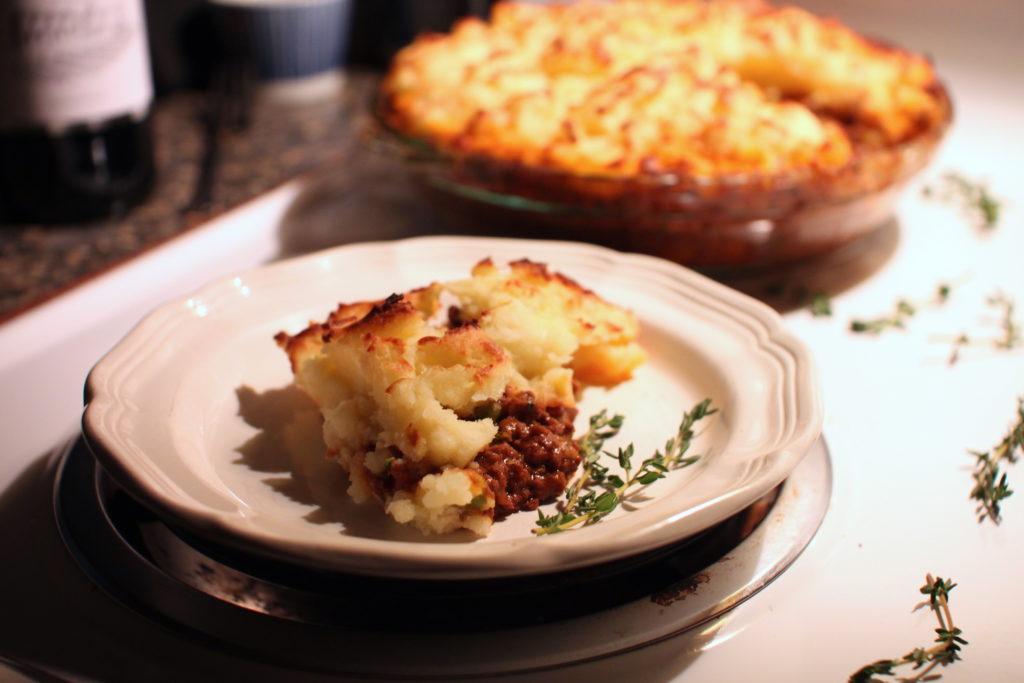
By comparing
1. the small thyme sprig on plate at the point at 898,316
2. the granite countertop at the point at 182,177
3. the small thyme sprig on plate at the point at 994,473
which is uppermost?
the small thyme sprig on plate at the point at 994,473

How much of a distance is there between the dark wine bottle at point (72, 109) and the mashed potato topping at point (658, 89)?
0.38m

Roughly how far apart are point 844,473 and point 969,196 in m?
0.96

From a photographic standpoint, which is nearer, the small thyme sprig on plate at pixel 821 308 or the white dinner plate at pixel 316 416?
the white dinner plate at pixel 316 416

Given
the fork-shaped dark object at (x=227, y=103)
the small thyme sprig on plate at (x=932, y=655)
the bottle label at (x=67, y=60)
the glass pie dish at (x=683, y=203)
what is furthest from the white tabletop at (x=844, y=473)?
the fork-shaped dark object at (x=227, y=103)

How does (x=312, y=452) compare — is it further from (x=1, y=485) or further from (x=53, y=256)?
(x=53, y=256)

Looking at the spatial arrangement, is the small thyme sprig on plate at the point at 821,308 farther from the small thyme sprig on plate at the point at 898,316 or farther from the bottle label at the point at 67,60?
the bottle label at the point at 67,60

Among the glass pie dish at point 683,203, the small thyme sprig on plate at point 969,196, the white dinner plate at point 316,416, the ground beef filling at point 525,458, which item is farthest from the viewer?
the small thyme sprig on plate at point 969,196

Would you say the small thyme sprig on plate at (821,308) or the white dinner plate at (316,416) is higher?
the white dinner plate at (316,416)

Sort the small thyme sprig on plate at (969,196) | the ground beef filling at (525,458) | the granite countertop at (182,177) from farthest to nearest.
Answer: the small thyme sprig on plate at (969,196), the granite countertop at (182,177), the ground beef filling at (525,458)

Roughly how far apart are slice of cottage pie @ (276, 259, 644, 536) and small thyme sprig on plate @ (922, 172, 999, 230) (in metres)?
0.97

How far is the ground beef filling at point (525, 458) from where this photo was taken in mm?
704

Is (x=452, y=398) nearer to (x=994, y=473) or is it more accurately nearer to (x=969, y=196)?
(x=994, y=473)

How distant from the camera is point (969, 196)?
1602 mm

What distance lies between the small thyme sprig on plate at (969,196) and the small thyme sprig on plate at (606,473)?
93cm
